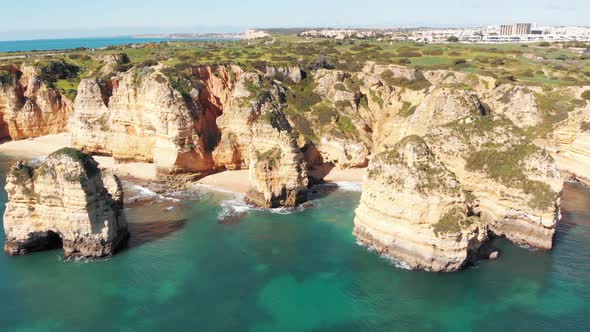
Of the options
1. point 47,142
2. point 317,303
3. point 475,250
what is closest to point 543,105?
point 475,250

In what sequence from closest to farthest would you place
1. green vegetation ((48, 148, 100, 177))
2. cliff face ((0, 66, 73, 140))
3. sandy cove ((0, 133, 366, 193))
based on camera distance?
green vegetation ((48, 148, 100, 177))
sandy cove ((0, 133, 366, 193))
cliff face ((0, 66, 73, 140))

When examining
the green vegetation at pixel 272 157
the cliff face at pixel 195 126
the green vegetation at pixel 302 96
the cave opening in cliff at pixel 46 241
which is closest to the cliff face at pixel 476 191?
the green vegetation at pixel 272 157

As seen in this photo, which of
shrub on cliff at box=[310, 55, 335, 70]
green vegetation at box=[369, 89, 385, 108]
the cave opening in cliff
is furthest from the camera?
shrub on cliff at box=[310, 55, 335, 70]

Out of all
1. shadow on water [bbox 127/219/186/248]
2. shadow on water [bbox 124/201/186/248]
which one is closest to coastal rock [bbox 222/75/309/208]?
shadow on water [bbox 124/201/186/248]

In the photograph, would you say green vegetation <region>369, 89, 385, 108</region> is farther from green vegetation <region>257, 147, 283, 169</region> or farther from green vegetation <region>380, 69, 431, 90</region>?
green vegetation <region>257, 147, 283, 169</region>

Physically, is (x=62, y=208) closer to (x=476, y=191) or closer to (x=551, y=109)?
(x=476, y=191)

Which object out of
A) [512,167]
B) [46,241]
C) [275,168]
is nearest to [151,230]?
[46,241]

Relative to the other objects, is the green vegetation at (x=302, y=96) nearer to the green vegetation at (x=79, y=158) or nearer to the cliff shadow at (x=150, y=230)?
the cliff shadow at (x=150, y=230)
